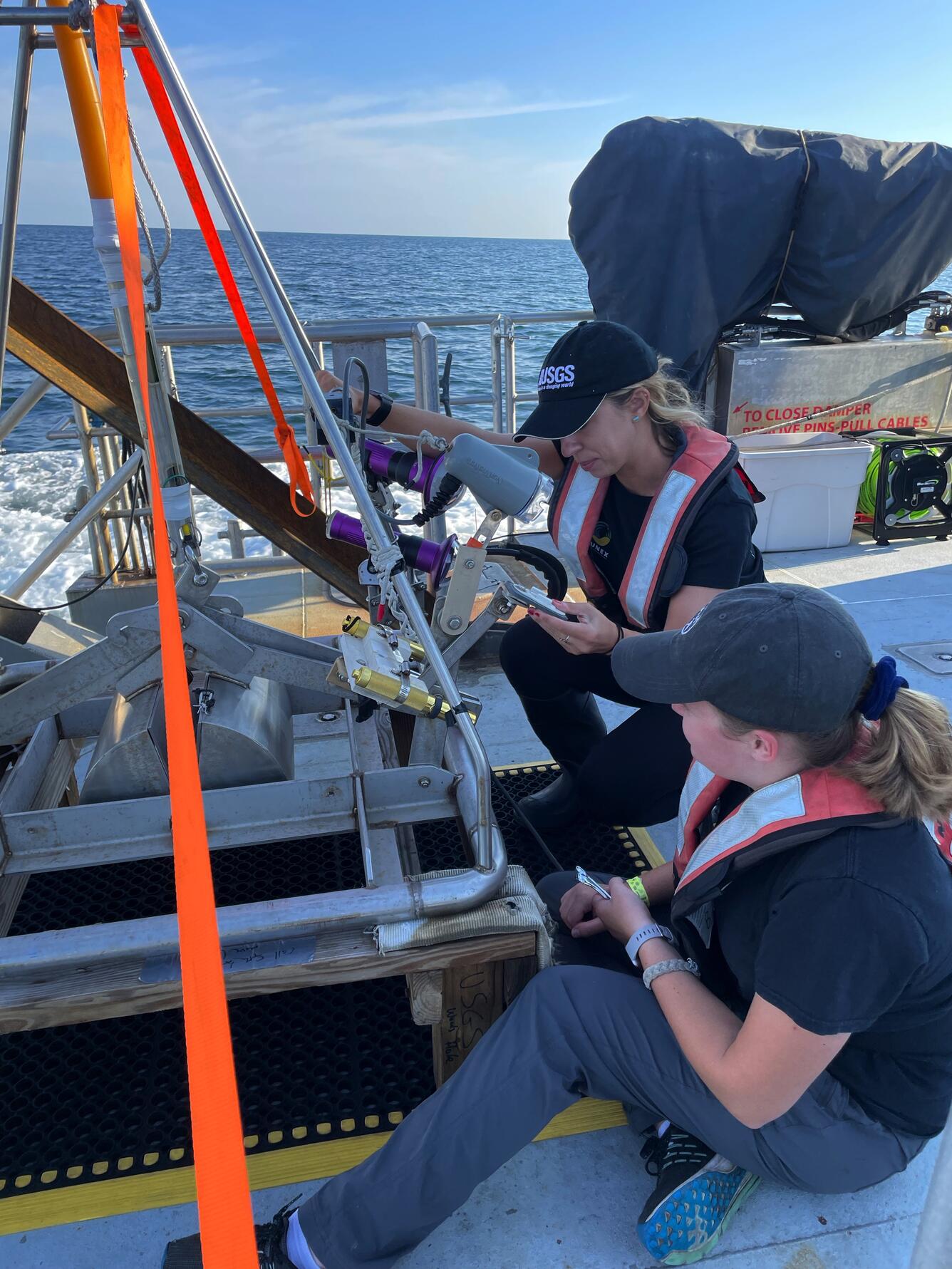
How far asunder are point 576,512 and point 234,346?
275cm

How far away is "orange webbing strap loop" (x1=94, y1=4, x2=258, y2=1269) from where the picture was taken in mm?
692

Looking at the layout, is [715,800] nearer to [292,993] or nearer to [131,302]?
[292,993]

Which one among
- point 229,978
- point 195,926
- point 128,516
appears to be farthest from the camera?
point 128,516

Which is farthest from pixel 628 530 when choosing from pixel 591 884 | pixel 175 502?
pixel 175 502

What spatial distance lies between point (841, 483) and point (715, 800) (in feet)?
12.1

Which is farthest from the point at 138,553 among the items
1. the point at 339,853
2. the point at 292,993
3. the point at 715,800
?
the point at 715,800

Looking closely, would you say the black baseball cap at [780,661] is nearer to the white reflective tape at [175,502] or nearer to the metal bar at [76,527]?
the white reflective tape at [175,502]

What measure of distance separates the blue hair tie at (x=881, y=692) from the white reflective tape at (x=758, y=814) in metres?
0.13

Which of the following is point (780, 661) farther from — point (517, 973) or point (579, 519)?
point (579, 519)

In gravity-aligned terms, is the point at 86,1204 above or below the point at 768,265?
below

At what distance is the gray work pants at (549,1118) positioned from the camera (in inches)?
49.9

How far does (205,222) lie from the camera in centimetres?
161

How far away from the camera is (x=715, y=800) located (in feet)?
4.96

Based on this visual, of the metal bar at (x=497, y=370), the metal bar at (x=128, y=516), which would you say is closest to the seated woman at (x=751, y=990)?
the metal bar at (x=128, y=516)
